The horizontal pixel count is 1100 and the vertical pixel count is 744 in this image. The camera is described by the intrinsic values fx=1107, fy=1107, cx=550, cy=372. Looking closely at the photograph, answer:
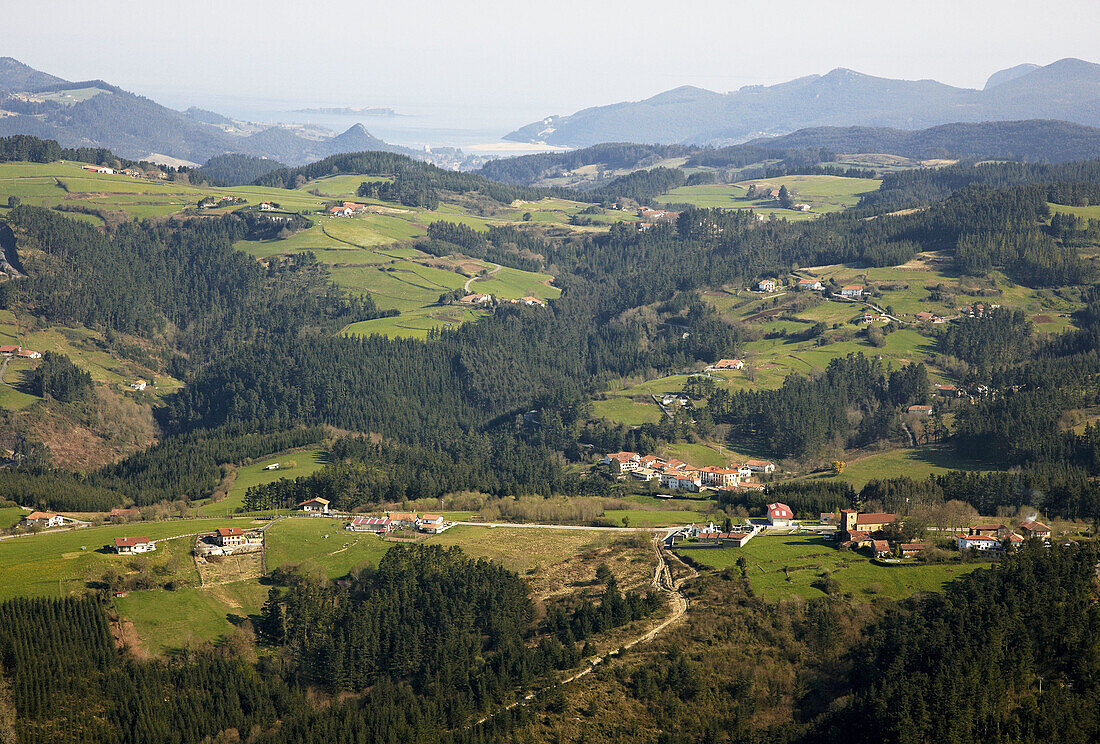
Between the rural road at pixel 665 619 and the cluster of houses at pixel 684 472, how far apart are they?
74.1ft

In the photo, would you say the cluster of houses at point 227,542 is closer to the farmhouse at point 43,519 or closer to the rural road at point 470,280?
the farmhouse at point 43,519

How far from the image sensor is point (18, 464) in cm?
11006

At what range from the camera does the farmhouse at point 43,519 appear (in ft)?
278

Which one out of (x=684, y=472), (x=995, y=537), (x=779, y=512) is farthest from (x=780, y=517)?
(x=684, y=472)

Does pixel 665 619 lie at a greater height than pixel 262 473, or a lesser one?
greater

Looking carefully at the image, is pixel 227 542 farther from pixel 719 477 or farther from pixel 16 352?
pixel 16 352

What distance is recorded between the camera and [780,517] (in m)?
84.0

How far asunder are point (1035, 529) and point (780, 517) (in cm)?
1775

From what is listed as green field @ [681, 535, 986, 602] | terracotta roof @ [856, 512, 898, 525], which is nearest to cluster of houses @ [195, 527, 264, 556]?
green field @ [681, 535, 986, 602]

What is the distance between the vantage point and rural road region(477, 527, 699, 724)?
63406 mm

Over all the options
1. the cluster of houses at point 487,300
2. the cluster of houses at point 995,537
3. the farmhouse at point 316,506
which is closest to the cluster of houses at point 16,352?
the farmhouse at point 316,506

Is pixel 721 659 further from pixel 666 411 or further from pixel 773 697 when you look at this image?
pixel 666 411

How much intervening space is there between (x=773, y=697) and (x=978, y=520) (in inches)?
1081

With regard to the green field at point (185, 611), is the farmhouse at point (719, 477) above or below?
below
